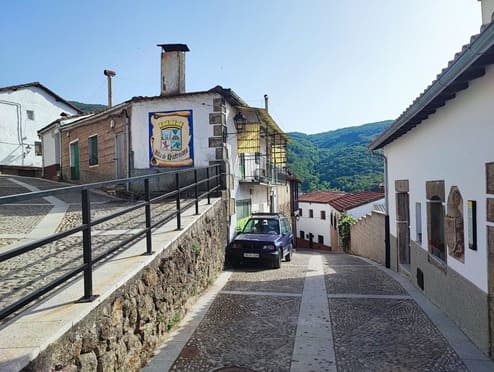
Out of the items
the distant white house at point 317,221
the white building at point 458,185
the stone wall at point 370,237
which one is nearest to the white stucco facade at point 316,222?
the distant white house at point 317,221

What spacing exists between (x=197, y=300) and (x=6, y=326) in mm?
3990

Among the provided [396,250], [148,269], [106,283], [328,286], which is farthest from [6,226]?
[396,250]

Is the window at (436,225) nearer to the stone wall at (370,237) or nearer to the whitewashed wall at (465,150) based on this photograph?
the whitewashed wall at (465,150)

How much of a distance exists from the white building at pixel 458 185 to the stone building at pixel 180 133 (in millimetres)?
4960

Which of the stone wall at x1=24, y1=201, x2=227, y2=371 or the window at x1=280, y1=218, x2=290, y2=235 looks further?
the window at x1=280, y1=218, x2=290, y2=235

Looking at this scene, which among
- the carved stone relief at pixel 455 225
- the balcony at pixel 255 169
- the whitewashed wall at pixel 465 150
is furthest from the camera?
the balcony at pixel 255 169

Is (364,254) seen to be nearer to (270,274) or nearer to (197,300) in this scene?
(270,274)

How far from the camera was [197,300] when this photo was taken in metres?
6.51

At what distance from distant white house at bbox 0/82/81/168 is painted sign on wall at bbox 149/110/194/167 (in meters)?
17.5

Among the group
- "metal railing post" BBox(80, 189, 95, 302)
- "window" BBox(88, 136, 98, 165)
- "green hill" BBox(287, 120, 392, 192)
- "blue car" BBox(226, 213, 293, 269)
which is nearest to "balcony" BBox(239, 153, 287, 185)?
"blue car" BBox(226, 213, 293, 269)

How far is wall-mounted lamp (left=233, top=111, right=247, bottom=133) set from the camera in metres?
11.7

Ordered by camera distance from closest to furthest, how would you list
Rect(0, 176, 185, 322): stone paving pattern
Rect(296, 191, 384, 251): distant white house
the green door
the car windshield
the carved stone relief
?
1. Rect(0, 176, 185, 322): stone paving pattern
2. the carved stone relief
3. the car windshield
4. the green door
5. Rect(296, 191, 384, 251): distant white house

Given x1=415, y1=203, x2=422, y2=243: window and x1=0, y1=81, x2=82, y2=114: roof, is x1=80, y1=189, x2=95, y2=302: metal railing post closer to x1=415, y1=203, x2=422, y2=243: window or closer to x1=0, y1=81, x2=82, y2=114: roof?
x1=415, y1=203, x2=422, y2=243: window

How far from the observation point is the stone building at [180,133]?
1102 centimetres
